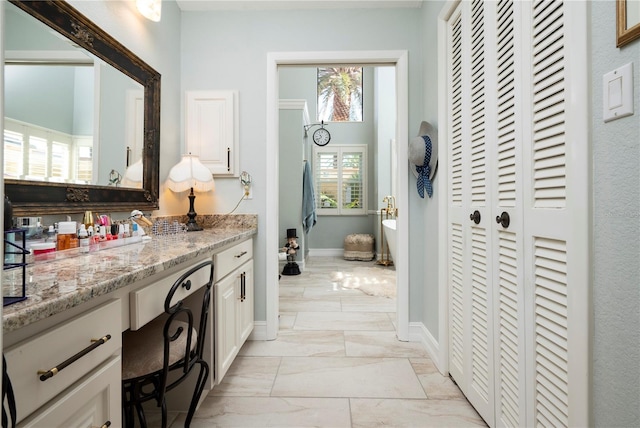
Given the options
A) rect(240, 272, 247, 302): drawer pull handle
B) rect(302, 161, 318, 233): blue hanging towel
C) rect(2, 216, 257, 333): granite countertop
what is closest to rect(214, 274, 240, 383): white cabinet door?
rect(240, 272, 247, 302): drawer pull handle

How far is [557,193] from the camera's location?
3.14 feet

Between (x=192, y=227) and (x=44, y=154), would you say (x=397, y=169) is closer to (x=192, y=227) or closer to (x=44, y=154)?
(x=192, y=227)

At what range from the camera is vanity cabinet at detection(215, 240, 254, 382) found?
159cm

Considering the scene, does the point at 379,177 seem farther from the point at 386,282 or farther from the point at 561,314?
the point at 561,314

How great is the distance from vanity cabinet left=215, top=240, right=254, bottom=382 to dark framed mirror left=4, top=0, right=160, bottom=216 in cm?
63

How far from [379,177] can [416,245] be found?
368 cm

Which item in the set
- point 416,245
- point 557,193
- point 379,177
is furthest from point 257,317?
point 379,177

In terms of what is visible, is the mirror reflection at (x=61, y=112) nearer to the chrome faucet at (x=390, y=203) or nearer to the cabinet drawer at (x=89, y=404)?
the cabinet drawer at (x=89, y=404)

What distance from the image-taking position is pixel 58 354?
660 millimetres

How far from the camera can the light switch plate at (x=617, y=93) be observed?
2.32ft

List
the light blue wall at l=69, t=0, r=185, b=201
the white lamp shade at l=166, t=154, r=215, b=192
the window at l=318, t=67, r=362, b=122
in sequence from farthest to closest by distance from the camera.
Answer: the window at l=318, t=67, r=362, b=122 → the white lamp shade at l=166, t=154, r=215, b=192 → the light blue wall at l=69, t=0, r=185, b=201

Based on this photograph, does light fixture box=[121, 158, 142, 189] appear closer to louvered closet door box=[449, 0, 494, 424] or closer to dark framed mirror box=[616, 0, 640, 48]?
louvered closet door box=[449, 0, 494, 424]

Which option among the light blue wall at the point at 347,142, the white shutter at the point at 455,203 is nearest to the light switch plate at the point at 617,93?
the white shutter at the point at 455,203

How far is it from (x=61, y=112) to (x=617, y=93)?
1.93 m
